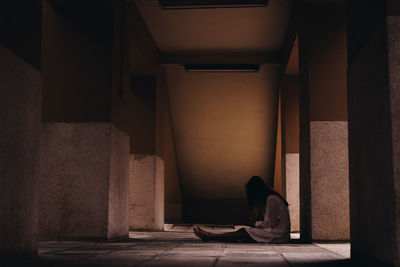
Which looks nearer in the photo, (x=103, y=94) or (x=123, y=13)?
(x=103, y=94)

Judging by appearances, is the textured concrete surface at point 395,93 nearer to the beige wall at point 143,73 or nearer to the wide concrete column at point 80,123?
the wide concrete column at point 80,123

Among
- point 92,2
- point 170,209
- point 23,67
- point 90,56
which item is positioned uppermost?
point 92,2

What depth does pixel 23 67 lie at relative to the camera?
5.11 meters

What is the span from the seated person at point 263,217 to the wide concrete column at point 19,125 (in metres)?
3.47

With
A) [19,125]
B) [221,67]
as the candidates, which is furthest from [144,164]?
[19,125]

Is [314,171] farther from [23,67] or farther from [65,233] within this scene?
[23,67]

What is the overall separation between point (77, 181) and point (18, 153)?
3673 mm

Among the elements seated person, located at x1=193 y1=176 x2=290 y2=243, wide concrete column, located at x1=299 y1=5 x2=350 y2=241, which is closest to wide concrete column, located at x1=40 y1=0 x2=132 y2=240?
seated person, located at x1=193 y1=176 x2=290 y2=243

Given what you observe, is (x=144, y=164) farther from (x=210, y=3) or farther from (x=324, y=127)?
(x=324, y=127)

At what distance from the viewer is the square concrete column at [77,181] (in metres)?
8.51

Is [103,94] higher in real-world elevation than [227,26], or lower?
lower

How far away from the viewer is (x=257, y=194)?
7.85 m

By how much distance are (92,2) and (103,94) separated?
1.57m

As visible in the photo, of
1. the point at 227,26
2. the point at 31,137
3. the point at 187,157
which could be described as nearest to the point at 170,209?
the point at 187,157
